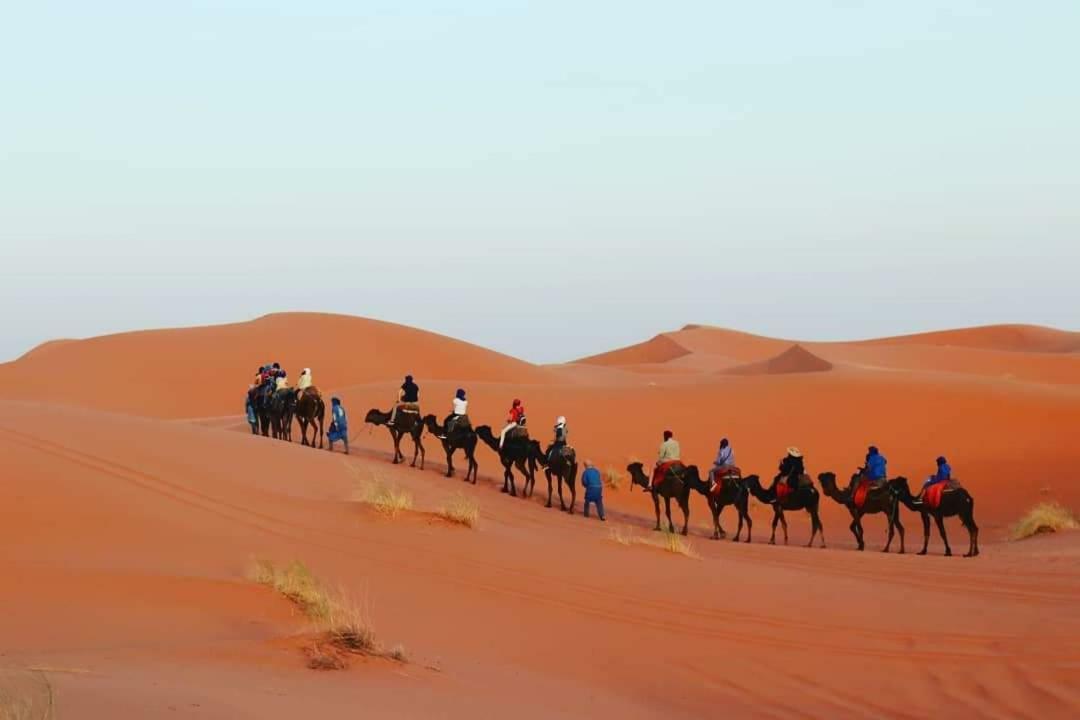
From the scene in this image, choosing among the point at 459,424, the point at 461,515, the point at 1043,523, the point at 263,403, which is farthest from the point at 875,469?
the point at 263,403

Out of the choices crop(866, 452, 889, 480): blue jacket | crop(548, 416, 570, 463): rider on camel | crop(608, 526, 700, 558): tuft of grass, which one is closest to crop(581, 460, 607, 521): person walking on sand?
crop(548, 416, 570, 463): rider on camel

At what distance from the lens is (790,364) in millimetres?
64312

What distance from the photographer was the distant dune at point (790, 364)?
60875 mm

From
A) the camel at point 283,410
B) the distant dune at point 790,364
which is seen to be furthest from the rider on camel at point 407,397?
the distant dune at point 790,364

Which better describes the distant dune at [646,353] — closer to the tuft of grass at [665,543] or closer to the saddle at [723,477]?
the saddle at [723,477]

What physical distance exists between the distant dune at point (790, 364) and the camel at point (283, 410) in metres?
33.2

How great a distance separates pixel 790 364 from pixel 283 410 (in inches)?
1533

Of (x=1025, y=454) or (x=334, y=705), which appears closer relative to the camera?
(x=334, y=705)

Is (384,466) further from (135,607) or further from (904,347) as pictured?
(904,347)

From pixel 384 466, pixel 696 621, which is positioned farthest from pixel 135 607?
pixel 384 466

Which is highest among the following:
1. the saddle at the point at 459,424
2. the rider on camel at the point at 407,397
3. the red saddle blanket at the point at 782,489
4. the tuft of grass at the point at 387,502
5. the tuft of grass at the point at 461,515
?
the rider on camel at the point at 407,397

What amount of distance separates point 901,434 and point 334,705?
31.5m

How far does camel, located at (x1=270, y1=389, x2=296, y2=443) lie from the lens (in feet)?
97.5

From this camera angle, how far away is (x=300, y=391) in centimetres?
2909
